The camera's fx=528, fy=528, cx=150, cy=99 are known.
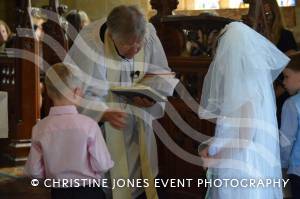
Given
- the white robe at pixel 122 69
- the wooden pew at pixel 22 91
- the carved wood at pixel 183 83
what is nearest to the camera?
the white robe at pixel 122 69

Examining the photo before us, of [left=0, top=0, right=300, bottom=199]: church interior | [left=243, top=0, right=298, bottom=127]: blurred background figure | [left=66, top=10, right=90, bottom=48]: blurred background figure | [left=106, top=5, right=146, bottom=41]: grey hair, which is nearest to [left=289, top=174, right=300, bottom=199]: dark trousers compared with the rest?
[left=0, top=0, right=300, bottom=199]: church interior

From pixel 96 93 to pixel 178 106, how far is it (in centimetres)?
85

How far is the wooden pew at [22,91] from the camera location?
6020 mm

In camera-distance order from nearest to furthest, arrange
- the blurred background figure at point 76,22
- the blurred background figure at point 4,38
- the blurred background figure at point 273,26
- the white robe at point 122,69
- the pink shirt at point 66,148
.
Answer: the pink shirt at point 66,148
the white robe at point 122,69
the blurred background figure at point 273,26
the blurred background figure at point 76,22
the blurred background figure at point 4,38

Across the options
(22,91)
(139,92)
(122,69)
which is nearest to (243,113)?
(139,92)

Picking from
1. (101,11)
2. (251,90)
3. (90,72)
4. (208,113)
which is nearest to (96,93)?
(90,72)

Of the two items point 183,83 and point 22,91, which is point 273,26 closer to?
point 183,83

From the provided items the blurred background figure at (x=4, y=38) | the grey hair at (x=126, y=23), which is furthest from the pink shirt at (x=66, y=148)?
the blurred background figure at (x=4, y=38)

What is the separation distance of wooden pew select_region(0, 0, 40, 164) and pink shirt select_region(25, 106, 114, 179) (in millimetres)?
3193

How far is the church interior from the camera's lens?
12.8 ft

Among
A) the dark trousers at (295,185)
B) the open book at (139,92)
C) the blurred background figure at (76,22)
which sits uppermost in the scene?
the blurred background figure at (76,22)

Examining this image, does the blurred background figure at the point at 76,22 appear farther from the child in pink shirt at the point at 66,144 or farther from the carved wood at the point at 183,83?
the child in pink shirt at the point at 66,144

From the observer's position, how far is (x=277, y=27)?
3982 millimetres

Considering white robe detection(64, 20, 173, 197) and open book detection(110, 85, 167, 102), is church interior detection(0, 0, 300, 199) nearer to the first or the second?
white robe detection(64, 20, 173, 197)
